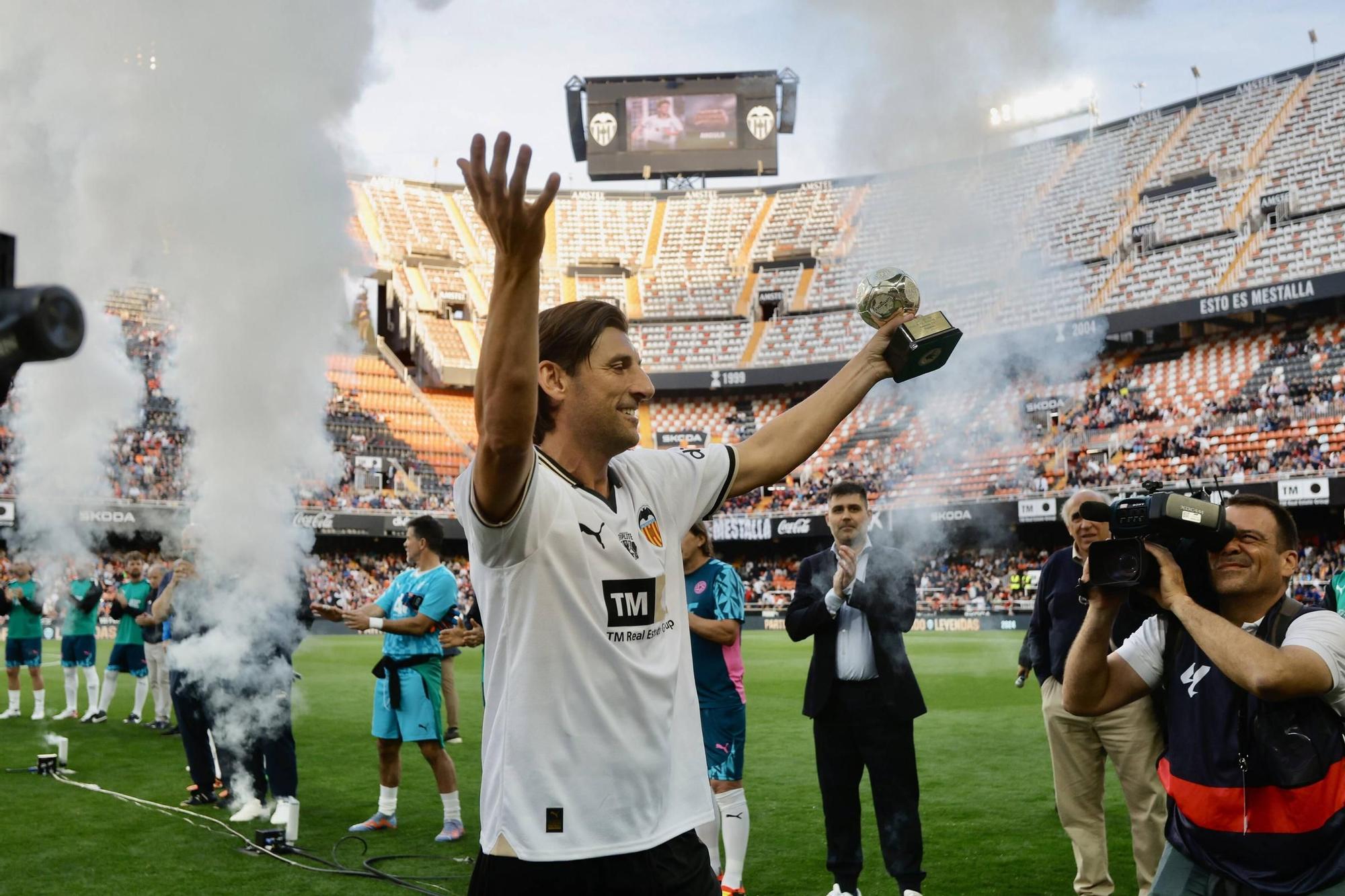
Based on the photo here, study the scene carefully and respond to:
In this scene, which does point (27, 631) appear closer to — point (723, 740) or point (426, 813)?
point (426, 813)

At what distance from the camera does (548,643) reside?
94.0 inches

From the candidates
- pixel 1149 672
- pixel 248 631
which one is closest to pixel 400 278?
pixel 248 631

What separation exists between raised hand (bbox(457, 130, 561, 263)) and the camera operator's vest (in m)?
2.48

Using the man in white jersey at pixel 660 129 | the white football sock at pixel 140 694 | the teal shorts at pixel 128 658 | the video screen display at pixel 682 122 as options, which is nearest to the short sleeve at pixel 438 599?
the teal shorts at pixel 128 658

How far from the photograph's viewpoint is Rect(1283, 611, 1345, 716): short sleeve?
10.6 ft

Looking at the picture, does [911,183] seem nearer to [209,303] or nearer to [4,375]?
[209,303]

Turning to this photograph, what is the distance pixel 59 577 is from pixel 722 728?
24711mm

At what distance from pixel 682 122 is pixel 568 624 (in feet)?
179

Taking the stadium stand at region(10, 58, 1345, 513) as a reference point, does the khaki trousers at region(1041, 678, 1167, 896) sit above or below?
below

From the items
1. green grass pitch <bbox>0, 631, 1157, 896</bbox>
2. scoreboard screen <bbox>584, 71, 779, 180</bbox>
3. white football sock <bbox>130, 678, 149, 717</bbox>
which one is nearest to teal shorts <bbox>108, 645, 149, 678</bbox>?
white football sock <bbox>130, 678, 149, 717</bbox>

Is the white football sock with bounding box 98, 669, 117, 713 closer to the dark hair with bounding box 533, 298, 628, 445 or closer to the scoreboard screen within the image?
the dark hair with bounding box 533, 298, 628, 445

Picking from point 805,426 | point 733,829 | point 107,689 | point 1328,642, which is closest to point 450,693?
point 107,689

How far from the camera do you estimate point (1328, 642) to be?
3240mm

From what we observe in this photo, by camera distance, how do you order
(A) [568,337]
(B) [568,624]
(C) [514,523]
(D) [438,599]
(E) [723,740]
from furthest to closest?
(D) [438,599] → (E) [723,740] → (A) [568,337] → (B) [568,624] → (C) [514,523]
